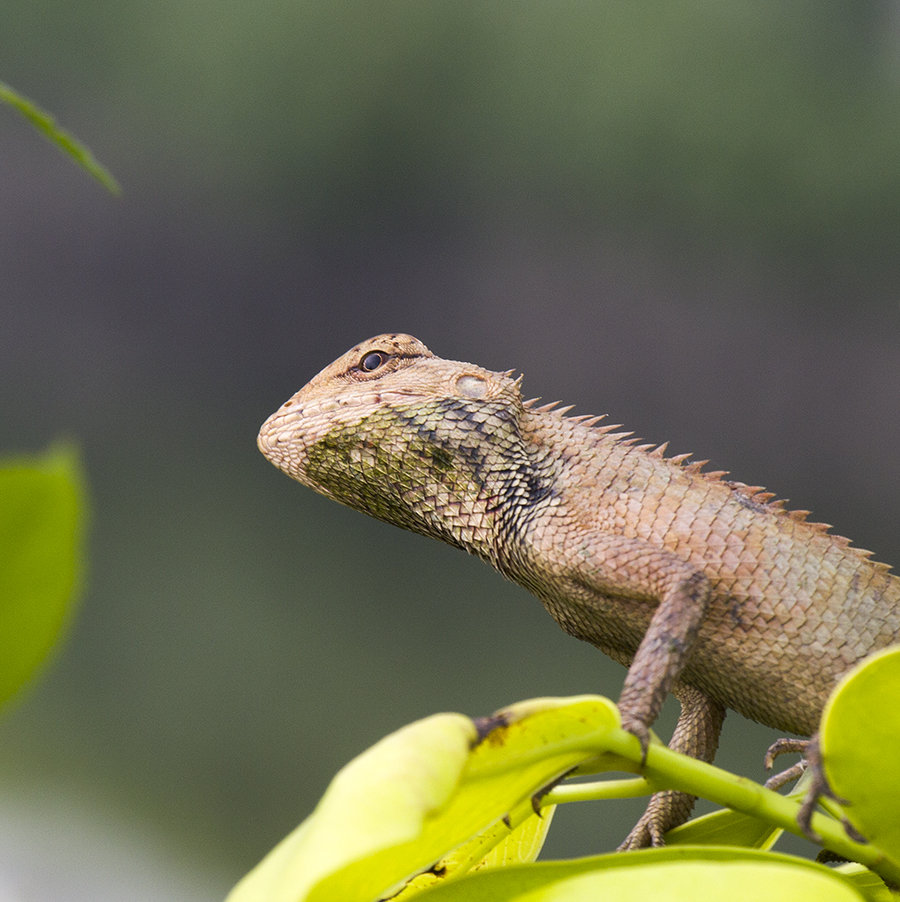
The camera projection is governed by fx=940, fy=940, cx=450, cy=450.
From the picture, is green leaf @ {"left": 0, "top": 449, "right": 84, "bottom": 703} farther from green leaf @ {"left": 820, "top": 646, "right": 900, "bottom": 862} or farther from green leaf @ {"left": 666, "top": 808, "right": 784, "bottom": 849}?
green leaf @ {"left": 666, "top": 808, "right": 784, "bottom": 849}

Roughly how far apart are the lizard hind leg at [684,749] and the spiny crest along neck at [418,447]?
200 mm

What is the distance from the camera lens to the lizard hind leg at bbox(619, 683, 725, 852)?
0.69m

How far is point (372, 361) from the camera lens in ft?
2.62

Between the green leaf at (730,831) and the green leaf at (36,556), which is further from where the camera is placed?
the green leaf at (730,831)

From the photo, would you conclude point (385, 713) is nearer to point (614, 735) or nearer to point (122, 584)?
point (122, 584)

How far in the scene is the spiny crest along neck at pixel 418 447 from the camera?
709 mm

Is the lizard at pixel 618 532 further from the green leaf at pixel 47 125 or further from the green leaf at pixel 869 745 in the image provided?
the green leaf at pixel 47 125

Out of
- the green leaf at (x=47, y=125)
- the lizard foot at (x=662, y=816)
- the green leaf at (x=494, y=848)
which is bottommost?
the lizard foot at (x=662, y=816)

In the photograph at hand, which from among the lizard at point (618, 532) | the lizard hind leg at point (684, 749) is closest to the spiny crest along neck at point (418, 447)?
the lizard at point (618, 532)

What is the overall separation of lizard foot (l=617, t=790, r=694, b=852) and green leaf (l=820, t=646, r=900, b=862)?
0.98 ft

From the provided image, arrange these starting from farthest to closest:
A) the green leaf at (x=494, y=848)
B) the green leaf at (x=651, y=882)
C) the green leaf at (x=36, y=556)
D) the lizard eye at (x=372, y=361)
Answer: the lizard eye at (x=372, y=361) < the green leaf at (x=494, y=848) < the green leaf at (x=651, y=882) < the green leaf at (x=36, y=556)

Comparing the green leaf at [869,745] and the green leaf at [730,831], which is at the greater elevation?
the green leaf at [869,745]

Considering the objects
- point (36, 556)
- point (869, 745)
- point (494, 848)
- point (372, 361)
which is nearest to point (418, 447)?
point (372, 361)

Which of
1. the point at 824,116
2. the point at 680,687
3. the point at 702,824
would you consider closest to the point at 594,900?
the point at 702,824
